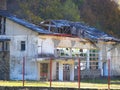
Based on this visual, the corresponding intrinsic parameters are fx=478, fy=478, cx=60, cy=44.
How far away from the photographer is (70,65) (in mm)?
56281

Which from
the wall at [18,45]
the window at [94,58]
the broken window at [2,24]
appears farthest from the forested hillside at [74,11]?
the wall at [18,45]

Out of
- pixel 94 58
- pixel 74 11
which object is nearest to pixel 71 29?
pixel 94 58

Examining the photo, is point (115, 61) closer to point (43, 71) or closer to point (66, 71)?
point (66, 71)

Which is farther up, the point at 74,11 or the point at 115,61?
the point at 74,11

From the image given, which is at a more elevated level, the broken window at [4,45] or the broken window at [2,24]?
the broken window at [2,24]

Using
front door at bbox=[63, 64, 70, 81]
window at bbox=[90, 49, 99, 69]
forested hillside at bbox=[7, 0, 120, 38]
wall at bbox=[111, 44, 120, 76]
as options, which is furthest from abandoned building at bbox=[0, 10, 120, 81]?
forested hillside at bbox=[7, 0, 120, 38]

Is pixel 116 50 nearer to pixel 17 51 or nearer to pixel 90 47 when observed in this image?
pixel 90 47

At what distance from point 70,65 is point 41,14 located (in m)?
24.8

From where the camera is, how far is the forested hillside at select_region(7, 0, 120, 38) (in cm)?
7881

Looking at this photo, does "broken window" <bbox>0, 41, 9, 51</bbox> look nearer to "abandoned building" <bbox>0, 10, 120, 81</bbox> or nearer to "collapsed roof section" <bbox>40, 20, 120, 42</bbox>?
"abandoned building" <bbox>0, 10, 120, 81</bbox>

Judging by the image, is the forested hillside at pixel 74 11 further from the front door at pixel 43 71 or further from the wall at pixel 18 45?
the front door at pixel 43 71

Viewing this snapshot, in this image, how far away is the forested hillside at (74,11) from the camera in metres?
78.8

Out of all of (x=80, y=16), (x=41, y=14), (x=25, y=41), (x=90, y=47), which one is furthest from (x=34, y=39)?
(x=80, y=16)

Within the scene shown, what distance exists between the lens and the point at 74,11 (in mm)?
84000
